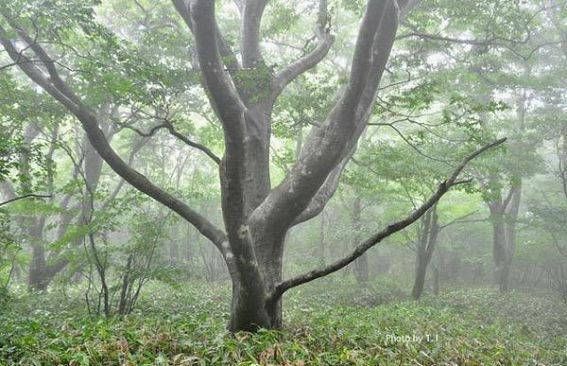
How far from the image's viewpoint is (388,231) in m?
3.80

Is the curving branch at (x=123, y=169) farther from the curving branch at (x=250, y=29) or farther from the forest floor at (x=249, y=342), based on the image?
the curving branch at (x=250, y=29)

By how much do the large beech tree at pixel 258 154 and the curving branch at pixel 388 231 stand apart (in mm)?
13

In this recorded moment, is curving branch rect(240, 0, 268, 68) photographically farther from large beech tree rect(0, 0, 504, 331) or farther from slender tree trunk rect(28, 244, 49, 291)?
slender tree trunk rect(28, 244, 49, 291)

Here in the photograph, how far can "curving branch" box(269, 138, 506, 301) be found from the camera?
11.7ft

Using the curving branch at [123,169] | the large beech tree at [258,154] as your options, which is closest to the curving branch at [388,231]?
the large beech tree at [258,154]

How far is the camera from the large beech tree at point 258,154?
400 cm

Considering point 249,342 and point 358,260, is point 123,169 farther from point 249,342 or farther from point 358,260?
point 358,260

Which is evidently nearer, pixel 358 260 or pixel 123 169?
pixel 123 169

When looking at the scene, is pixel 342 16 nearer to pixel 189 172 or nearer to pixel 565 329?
pixel 189 172

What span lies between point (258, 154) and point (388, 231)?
2.90 m

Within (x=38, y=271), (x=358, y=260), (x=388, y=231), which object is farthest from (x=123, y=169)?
(x=358, y=260)

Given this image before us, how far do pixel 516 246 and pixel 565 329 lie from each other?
1136cm

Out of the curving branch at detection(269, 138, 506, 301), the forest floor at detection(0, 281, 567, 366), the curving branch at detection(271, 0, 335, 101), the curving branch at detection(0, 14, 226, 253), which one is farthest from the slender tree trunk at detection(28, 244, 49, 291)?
the curving branch at detection(269, 138, 506, 301)

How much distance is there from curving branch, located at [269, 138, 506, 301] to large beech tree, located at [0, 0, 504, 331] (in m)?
0.01
